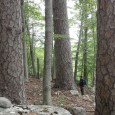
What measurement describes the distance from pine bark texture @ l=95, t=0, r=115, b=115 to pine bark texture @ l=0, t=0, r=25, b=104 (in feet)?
8.64

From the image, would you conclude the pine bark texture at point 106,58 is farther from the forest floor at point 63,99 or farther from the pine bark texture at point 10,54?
the forest floor at point 63,99

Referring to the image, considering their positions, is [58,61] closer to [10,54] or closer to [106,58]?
[10,54]

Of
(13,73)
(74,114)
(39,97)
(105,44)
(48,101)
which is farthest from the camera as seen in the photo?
(39,97)

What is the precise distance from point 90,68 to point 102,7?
20.6 metres

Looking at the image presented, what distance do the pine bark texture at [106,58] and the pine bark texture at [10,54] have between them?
2.63 meters

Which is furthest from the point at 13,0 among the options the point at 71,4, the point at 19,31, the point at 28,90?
the point at 71,4

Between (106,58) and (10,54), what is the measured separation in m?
2.90

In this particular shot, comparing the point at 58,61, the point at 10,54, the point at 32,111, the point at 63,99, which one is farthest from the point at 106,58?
the point at 58,61

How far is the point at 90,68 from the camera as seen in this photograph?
2602cm

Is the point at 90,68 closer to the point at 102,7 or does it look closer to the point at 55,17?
the point at 55,17

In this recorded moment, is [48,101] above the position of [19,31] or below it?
below

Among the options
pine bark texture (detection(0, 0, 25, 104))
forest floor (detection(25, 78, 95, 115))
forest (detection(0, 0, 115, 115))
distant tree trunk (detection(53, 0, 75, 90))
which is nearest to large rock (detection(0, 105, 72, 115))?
forest (detection(0, 0, 115, 115))

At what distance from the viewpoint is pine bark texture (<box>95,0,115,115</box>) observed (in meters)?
5.45

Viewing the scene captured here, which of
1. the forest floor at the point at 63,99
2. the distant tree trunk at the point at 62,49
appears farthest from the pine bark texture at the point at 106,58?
the distant tree trunk at the point at 62,49
